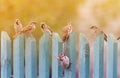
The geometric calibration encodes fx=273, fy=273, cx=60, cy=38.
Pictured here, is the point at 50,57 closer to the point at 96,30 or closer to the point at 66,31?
the point at 66,31

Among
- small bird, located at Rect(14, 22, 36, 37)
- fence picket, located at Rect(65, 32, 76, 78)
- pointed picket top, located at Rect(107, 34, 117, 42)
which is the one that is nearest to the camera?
pointed picket top, located at Rect(107, 34, 117, 42)

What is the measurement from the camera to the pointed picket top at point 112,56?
5.43ft

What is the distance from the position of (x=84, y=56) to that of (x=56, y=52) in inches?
7.7

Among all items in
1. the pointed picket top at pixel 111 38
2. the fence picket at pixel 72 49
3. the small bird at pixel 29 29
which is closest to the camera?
the pointed picket top at pixel 111 38

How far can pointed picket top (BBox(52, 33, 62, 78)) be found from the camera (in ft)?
5.92

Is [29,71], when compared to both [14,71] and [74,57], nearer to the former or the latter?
[14,71]

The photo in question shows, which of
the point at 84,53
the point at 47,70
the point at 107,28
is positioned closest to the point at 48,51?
the point at 47,70

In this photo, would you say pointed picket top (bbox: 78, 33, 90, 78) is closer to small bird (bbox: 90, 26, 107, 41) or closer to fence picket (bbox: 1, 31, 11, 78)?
small bird (bbox: 90, 26, 107, 41)

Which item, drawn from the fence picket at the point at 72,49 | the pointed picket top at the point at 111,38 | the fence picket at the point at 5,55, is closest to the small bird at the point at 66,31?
the fence picket at the point at 72,49

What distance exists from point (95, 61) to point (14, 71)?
617mm

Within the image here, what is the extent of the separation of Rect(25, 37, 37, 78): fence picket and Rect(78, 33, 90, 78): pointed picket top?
0.34m

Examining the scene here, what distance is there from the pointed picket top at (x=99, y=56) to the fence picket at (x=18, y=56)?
0.54 metres

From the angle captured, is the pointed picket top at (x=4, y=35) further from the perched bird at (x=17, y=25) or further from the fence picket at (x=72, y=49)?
the fence picket at (x=72, y=49)

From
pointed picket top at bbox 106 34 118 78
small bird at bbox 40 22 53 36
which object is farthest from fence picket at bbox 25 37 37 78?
pointed picket top at bbox 106 34 118 78
